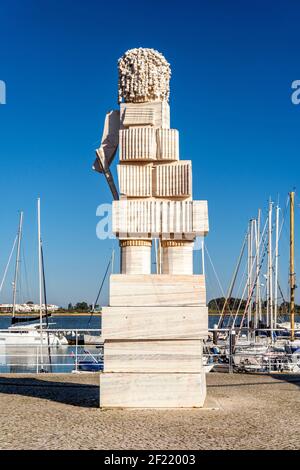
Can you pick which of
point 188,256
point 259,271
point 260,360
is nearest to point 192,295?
point 188,256

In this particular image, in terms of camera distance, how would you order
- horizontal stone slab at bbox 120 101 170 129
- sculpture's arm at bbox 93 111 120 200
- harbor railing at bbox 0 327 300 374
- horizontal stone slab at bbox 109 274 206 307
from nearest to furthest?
horizontal stone slab at bbox 109 274 206 307 < horizontal stone slab at bbox 120 101 170 129 < sculpture's arm at bbox 93 111 120 200 < harbor railing at bbox 0 327 300 374

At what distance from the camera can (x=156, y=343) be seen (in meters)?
9.64

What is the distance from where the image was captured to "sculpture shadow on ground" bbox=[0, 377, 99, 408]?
412 inches

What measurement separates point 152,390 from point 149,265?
75.5 inches

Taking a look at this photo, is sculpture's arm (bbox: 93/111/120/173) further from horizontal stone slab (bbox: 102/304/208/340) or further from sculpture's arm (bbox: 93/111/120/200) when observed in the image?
horizontal stone slab (bbox: 102/304/208/340)

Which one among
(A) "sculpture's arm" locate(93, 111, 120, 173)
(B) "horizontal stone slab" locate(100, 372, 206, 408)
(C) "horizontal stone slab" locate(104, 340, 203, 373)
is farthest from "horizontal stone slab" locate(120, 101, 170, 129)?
(B) "horizontal stone slab" locate(100, 372, 206, 408)

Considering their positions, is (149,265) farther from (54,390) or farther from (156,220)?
(54,390)

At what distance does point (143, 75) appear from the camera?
10500 mm

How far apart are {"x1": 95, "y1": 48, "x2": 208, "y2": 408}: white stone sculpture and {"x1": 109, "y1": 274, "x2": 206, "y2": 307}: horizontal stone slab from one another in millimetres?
Result: 15

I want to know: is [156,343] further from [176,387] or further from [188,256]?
[188,256]

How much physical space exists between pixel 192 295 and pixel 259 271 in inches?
1240

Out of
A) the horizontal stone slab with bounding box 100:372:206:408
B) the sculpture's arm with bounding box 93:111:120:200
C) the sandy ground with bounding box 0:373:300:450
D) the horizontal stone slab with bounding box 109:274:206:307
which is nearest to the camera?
the sandy ground with bounding box 0:373:300:450

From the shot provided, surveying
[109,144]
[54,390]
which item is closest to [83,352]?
[54,390]

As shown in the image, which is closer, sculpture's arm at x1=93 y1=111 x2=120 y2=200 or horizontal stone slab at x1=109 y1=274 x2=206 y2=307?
horizontal stone slab at x1=109 y1=274 x2=206 y2=307
